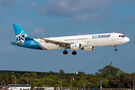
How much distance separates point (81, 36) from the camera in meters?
72.9

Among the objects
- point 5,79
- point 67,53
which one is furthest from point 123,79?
point 5,79

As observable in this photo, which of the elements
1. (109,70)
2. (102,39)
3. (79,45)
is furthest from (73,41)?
(109,70)

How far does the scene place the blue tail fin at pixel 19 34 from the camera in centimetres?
8195

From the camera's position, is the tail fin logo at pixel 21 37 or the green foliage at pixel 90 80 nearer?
the tail fin logo at pixel 21 37

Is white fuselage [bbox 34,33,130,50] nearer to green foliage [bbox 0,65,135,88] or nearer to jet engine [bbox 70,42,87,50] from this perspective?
jet engine [bbox 70,42,87,50]

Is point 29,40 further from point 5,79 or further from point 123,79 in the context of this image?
point 5,79

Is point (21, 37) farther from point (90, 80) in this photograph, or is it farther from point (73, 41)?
point (90, 80)

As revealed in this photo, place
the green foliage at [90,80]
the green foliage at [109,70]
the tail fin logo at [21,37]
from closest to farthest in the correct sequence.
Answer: the tail fin logo at [21,37], the green foliage at [90,80], the green foliage at [109,70]

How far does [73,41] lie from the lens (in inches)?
2901

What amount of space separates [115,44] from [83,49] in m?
10.7

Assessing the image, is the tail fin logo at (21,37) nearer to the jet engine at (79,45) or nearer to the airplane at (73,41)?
the airplane at (73,41)

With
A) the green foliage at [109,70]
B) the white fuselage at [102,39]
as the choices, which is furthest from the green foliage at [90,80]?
the white fuselage at [102,39]

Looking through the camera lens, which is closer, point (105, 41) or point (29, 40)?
point (105, 41)

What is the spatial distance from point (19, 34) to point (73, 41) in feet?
64.8
